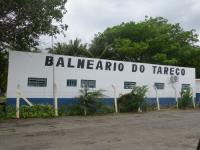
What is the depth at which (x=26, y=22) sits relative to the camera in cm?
1781

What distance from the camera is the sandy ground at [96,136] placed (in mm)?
9953

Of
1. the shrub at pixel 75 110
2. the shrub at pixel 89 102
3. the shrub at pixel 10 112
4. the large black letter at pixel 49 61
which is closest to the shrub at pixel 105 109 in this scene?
the shrub at pixel 89 102

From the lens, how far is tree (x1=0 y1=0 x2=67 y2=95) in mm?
16302

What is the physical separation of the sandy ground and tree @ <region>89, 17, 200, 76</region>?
1924 centimetres

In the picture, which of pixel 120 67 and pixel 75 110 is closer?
pixel 75 110

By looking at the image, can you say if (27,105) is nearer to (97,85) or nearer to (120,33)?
(97,85)

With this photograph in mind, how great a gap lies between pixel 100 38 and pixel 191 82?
1352cm

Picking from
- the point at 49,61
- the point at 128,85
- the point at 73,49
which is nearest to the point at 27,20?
the point at 49,61

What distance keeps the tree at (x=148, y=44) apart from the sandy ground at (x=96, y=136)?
63.1 ft

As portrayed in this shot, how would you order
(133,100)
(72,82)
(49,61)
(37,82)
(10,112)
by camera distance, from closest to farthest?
(10,112), (37,82), (49,61), (72,82), (133,100)

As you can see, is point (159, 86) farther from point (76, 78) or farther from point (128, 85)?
point (76, 78)

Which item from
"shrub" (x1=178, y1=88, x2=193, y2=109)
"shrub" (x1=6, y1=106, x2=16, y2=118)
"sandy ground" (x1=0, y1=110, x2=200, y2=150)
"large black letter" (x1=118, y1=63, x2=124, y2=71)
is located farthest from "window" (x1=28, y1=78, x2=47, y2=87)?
"shrub" (x1=178, y1=88, x2=193, y2=109)

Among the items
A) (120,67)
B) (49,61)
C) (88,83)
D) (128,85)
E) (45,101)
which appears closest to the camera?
(45,101)

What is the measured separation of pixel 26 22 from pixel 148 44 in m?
19.1
